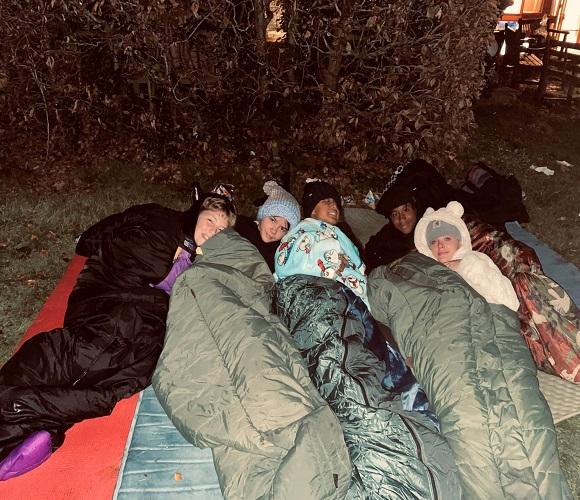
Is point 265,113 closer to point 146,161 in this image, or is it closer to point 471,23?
point 146,161

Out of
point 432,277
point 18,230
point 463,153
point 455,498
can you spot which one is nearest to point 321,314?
point 432,277

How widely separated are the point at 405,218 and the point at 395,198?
Result: 19 centimetres

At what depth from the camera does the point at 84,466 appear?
2.22 m

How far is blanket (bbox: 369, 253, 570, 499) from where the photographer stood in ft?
6.44

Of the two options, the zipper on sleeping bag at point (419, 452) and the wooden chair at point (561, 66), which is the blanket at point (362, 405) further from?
the wooden chair at point (561, 66)

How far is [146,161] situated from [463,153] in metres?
3.81

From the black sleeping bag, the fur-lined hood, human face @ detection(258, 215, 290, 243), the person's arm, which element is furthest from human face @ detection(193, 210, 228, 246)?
the person's arm

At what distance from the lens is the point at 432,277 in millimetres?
2789

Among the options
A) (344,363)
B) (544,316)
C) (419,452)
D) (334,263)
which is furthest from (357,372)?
(544,316)

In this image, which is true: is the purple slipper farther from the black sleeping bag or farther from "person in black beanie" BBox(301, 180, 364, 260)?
"person in black beanie" BBox(301, 180, 364, 260)

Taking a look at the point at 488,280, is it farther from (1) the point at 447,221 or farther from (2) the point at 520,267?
(1) the point at 447,221

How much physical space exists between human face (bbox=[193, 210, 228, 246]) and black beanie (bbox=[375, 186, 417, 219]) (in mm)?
1280

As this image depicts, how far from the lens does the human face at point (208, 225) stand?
10.3 feet

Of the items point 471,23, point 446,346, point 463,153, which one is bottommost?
point 463,153
